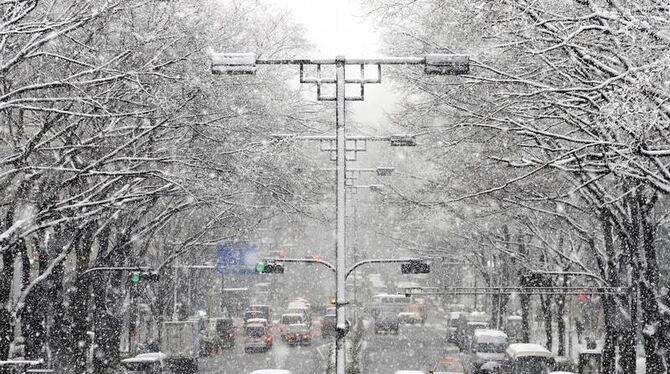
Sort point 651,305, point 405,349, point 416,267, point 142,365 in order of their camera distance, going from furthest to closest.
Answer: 1. point 405,349
2. point 142,365
3. point 416,267
4. point 651,305

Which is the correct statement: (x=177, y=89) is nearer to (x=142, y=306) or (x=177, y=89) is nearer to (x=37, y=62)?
(x=37, y=62)

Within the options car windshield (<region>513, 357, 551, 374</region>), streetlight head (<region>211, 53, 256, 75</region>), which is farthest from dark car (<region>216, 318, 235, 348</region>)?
streetlight head (<region>211, 53, 256, 75</region>)

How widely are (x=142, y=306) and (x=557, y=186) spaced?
128ft

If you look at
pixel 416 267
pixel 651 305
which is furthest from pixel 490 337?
pixel 651 305

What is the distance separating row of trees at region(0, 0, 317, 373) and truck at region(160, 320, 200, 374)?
7.72m

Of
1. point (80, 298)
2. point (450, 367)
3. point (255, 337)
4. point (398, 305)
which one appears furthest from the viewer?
point (398, 305)

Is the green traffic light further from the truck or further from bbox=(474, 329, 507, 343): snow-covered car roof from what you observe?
bbox=(474, 329, 507, 343): snow-covered car roof

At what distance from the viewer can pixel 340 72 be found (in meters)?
16.0

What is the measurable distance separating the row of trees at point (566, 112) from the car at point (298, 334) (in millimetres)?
24221

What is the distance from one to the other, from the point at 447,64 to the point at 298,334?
4075 centimetres

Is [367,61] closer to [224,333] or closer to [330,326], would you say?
[330,326]

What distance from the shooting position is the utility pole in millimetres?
14102

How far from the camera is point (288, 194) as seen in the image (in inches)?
945

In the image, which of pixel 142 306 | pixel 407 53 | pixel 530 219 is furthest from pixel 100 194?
pixel 142 306
